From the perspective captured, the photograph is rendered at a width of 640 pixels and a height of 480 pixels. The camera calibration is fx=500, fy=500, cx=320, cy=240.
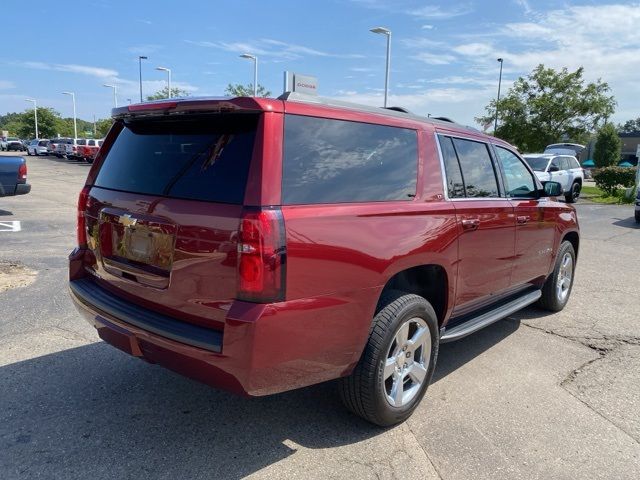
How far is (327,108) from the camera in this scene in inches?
109

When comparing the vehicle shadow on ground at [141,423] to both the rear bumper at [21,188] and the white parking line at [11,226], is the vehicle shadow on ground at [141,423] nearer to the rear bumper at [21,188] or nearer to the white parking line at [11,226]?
the white parking line at [11,226]

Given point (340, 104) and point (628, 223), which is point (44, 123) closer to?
point (628, 223)

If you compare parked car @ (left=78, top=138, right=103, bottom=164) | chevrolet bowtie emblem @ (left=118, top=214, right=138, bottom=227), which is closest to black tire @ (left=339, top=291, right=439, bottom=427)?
chevrolet bowtie emblem @ (left=118, top=214, right=138, bottom=227)

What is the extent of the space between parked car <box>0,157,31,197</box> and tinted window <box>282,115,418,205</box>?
32.6 ft

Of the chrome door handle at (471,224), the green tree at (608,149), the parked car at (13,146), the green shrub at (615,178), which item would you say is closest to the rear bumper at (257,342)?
the chrome door handle at (471,224)

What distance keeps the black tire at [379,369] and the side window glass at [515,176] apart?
192 cm

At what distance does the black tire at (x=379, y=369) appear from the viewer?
2830 mm

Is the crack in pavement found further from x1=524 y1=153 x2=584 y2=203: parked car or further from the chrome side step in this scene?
x1=524 y1=153 x2=584 y2=203: parked car

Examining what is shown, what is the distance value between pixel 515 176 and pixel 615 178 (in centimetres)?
2230

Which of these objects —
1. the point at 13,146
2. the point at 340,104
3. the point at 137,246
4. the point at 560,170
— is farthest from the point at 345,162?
the point at 13,146

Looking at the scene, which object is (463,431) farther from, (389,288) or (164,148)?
(164,148)

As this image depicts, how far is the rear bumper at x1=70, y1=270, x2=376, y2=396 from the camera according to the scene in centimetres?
233

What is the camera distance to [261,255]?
231 cm

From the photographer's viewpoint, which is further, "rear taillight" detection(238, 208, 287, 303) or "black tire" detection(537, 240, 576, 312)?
"black tire" detection(537, 240, 576, 312)
